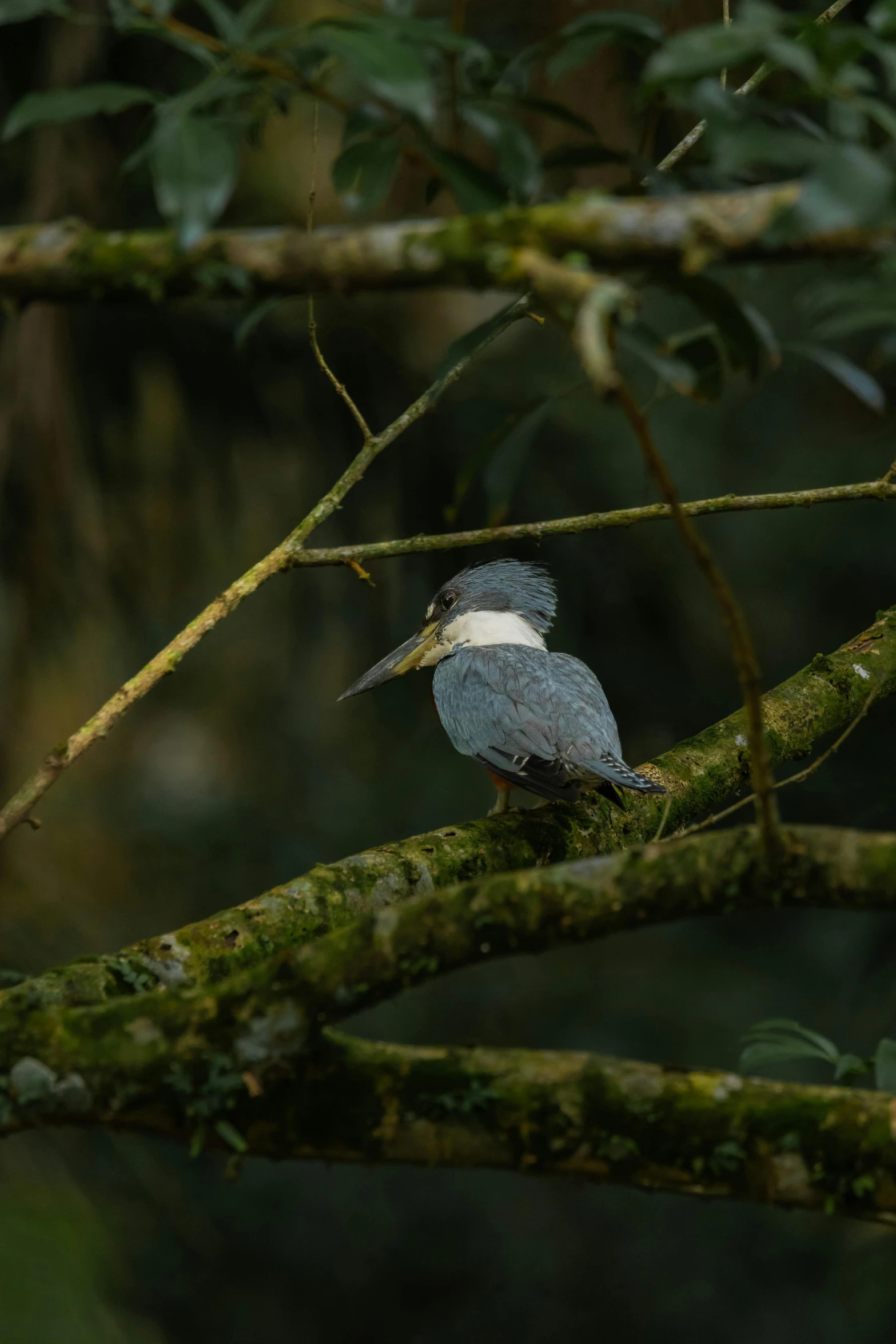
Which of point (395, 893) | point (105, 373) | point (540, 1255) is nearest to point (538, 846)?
point (395, 893)

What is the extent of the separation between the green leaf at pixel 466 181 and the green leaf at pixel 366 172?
0.12 ft

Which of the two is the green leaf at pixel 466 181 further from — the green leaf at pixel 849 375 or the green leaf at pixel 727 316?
the green leaf at pixel 849 375

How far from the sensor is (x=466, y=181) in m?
1.04

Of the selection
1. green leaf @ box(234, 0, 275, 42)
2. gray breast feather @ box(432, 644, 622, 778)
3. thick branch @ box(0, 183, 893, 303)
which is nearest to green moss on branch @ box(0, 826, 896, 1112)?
thick branch @ box(0, 183, 893, 303)

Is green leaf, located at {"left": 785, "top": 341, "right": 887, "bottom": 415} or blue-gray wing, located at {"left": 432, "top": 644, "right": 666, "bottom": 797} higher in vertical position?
blue-gray wing, located at {"left": 432, "top": 644, "right": 666, "bottom": 797}

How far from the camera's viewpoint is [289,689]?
575 cm

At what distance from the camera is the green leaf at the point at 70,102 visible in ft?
3.27

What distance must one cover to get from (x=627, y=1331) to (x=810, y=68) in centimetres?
462

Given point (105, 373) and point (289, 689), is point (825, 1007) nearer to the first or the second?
point (289, 689)

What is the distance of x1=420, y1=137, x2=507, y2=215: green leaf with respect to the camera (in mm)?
1027

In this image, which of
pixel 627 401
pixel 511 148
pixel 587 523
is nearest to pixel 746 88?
pixel 587 523

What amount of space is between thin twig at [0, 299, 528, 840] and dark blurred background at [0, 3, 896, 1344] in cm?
174

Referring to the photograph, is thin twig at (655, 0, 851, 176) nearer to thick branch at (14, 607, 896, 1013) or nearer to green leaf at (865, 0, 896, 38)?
green leaf at (865, 0, 896, 38)

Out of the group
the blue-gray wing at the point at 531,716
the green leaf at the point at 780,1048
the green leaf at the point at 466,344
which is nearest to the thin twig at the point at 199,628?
the green leaf at the point at 466,344
